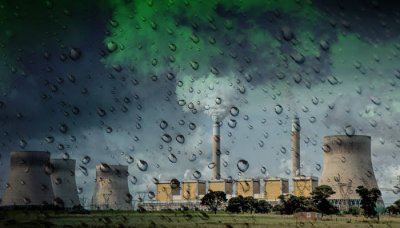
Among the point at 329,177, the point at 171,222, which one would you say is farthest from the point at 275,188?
the point at 171,222

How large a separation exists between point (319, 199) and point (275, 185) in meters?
37.7

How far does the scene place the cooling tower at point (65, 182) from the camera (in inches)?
3864

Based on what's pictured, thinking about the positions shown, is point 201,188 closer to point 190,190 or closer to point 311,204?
point 190,190

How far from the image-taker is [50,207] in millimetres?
88938

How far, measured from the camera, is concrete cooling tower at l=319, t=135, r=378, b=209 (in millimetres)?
75625

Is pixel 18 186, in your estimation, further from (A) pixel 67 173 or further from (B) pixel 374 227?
(B) pixel 374 227

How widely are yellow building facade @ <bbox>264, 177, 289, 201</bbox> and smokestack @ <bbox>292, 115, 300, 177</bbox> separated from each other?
4520 millimetres

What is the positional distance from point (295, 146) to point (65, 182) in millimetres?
41721

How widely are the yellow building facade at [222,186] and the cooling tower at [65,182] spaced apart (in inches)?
1130

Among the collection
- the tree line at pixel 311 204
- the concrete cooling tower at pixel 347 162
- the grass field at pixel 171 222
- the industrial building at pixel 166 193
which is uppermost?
the concrete cooling tower at pixel 347 162

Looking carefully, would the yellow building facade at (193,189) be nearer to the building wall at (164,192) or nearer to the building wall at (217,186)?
the building wall at (217,186)

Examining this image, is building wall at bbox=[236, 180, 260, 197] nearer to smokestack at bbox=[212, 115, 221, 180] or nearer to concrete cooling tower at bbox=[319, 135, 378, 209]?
Result: smokestack at bbox=[212, 115, 221, 180]

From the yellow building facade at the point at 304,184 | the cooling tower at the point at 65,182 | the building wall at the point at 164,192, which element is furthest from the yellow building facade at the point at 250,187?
the cooling tower at the point at 65,182

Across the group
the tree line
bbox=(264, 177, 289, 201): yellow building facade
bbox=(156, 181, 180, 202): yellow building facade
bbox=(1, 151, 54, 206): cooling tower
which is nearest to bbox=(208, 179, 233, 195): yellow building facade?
bbox=(156, 181, 180, 202): yellow building facade
